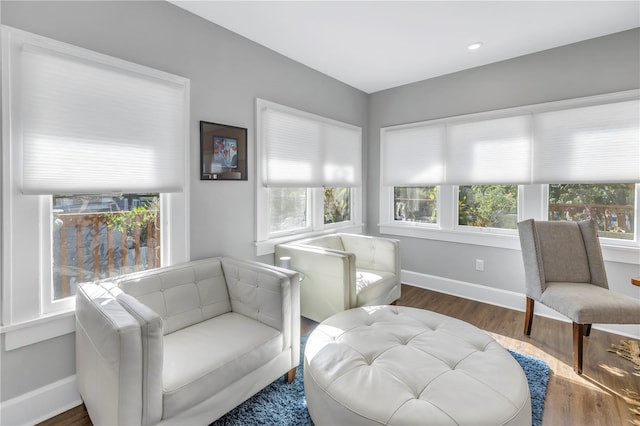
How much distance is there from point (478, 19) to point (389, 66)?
104 cm

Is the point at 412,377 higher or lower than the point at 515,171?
lower

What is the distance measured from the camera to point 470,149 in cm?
349

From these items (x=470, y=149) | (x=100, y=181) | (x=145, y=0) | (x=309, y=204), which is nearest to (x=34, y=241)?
(x=100, y=181)

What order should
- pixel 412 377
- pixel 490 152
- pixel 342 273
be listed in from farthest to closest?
pixel 490 152, pixel 342 273, pixel 412 377

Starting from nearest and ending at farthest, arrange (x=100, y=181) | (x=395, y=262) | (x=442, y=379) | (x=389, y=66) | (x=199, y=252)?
(x=442, y=379)
(x=100, y=181)
(x=199, y=252)
(x=395, y=262)
(x=389, y=66)

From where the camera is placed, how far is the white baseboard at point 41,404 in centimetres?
162

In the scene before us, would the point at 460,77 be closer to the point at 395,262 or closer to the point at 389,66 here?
the point at 389,66

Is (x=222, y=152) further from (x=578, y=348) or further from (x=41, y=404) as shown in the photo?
(x=578, y=348)

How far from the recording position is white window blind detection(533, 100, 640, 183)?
8.71ft

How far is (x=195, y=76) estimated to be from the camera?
2.36m

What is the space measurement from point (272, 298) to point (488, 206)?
9.09 ft

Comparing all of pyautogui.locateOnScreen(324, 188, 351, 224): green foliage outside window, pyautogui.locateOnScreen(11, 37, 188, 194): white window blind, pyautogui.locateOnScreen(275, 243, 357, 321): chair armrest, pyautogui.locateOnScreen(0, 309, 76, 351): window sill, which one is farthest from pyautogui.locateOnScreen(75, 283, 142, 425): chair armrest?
pyautogui.locateOnScreen(324, 188, 351, 224): green foliage outside window

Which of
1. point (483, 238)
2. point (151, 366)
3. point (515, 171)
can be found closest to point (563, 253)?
point (483, 238)

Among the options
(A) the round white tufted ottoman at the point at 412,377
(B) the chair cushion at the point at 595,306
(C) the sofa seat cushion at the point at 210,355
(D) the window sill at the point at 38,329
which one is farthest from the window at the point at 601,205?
(D) the window sill at the point at 38,329
